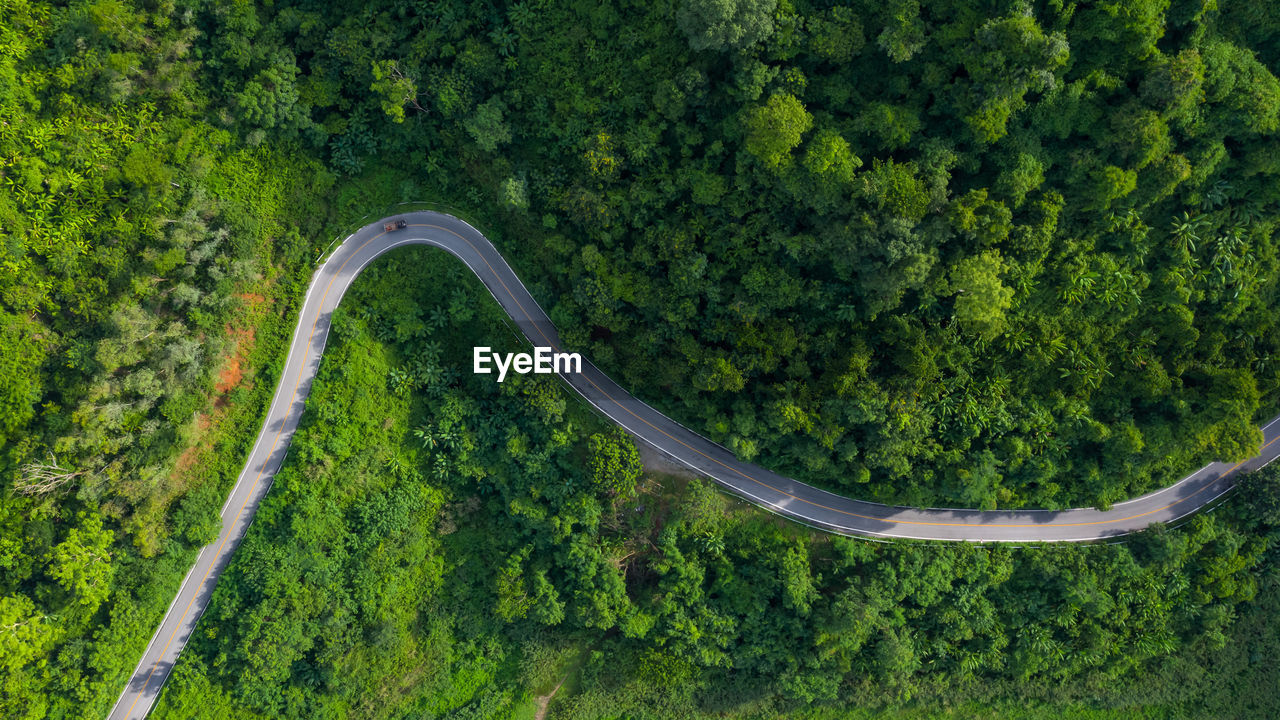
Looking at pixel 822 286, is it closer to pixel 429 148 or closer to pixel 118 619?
pixel 429 148

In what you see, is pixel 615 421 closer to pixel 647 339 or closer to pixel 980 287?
pixel 647 339

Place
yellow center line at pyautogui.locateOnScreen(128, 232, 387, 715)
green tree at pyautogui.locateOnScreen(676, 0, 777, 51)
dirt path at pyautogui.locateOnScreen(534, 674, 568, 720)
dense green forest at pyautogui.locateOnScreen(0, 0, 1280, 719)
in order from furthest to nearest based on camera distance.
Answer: dirt path at pyautogui.locateOnScreen(534, 674, 568, 720) < yellow center line at pyautogui.locateOnScreen(128, 232, 387, 715) < dense green forest at pyautogui.locateOnScreen(0, 0, 1280, 719) < green tree at pyautogui.locateOnScreen(676, 0, 777, 51)

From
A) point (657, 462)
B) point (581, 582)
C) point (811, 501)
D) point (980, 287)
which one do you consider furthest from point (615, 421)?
point (980, 287)

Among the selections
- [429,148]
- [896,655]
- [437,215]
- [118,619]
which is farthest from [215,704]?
[896,655]

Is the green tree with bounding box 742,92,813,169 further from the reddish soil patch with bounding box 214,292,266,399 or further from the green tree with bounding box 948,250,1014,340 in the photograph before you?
the reddish soil patch with bounding box 214,292,266,399

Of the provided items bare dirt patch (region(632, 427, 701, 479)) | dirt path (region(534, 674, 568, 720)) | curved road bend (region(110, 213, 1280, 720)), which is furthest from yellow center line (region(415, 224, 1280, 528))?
dirt path (region(534, 674, 568, 720))
